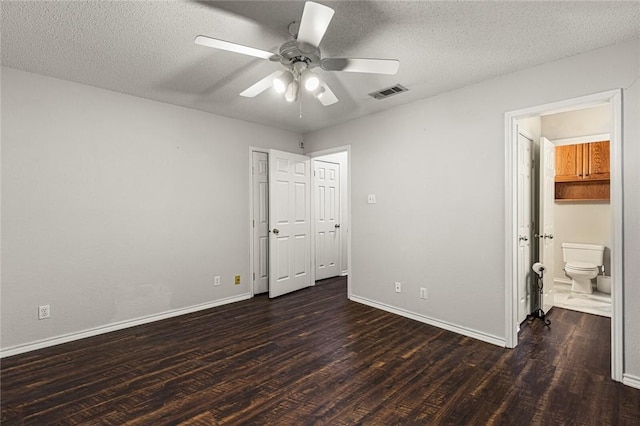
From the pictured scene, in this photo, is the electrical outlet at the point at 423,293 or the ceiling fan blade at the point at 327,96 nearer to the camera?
the ceiling fan blade at the point at 327,96

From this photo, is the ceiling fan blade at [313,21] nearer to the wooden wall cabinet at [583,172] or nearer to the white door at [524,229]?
the white door at [524,229]

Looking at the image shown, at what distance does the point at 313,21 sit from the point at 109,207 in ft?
9.60

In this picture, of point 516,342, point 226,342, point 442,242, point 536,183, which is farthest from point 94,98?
point 536,183

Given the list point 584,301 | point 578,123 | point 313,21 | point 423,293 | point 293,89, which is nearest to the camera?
point 313,21

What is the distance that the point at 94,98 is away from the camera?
10.8 ft

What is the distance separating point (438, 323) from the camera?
3.51 meters

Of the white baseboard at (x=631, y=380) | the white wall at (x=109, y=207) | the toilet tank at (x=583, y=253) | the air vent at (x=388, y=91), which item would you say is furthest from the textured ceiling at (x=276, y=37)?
the toilet tank at (x=583, y=253)

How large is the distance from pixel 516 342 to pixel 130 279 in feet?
13.2

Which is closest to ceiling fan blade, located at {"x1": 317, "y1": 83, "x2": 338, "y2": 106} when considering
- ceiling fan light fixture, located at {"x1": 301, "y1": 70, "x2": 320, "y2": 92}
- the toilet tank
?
ceiling fan light fixture, located at {"x1": 301, "y1": 70, "x2": 320, "y2": 92}

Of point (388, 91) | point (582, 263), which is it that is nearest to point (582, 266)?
point (582, 263)

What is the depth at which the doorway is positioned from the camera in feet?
15.2

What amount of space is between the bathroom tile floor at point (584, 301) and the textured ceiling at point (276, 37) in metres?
3.16

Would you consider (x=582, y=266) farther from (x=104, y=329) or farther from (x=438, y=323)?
(x=104, y=329)

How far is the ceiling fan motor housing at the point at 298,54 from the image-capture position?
6.64 ft
